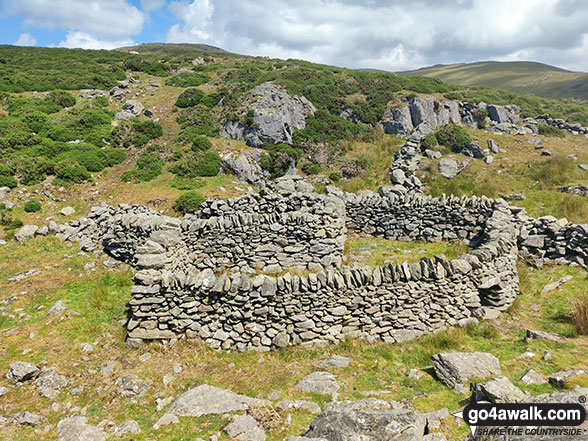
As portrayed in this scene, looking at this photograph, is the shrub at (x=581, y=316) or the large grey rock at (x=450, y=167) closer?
the shrub at (x=581, y=316)

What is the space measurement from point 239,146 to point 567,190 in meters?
22.5

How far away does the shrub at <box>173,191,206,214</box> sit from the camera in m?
18.5

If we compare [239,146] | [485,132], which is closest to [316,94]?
[239,146]

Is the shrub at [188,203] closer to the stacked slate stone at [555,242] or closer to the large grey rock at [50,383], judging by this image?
the large grey rock at [50,383]

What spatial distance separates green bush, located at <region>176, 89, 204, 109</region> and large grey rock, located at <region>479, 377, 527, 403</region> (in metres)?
34.6

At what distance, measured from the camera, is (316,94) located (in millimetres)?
33625

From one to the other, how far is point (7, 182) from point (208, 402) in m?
22.2

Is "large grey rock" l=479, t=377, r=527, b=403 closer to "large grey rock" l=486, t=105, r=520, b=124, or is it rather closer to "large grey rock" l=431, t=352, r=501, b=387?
"large grey rock" l=431, t=352, r=501, b=387

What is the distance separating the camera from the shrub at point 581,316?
753 cm

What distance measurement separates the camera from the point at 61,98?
1252 inches

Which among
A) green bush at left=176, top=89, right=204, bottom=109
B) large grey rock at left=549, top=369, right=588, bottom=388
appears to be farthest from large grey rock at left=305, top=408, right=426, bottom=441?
green bush at left=176, top=89, right=204, bottom=109

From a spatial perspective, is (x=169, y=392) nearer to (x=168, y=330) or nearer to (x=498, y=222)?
(x=168, y=330)

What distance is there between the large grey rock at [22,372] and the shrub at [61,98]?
3380 cm

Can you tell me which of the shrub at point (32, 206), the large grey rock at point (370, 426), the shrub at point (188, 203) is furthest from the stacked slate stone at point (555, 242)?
the shrub at point (32, 206)
